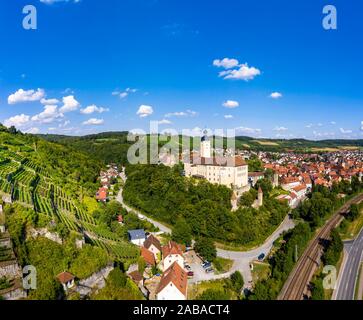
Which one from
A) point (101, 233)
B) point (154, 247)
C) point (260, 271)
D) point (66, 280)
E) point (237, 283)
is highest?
point (66, 280)

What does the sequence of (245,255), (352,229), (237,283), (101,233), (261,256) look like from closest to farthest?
(237,283), (101,233), (261,256), (245,255), (352,229)

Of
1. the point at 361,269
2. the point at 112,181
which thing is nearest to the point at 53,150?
the point at 112,181

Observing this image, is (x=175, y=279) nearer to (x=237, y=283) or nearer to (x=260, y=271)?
(x=237, y=283)

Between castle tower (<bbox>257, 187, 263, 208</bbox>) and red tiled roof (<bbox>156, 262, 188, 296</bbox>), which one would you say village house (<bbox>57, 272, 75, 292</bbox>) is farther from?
castle tower (<bbox>257, 187, 263, 208</bbox>)

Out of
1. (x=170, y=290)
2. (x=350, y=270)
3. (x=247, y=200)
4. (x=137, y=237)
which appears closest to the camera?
(x=170, y=290)

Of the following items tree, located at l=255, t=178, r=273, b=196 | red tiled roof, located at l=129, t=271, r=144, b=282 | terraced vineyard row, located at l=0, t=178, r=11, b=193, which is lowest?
red tiled roof, located at l=129, t=271, r=144, b=282

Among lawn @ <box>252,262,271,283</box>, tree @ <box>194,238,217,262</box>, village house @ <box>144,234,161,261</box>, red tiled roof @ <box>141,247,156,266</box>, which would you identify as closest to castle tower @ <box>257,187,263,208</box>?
lawn @ <box>252,262,271,283</box>

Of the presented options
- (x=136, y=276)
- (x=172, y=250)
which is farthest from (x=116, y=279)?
(x=172, y=250)
